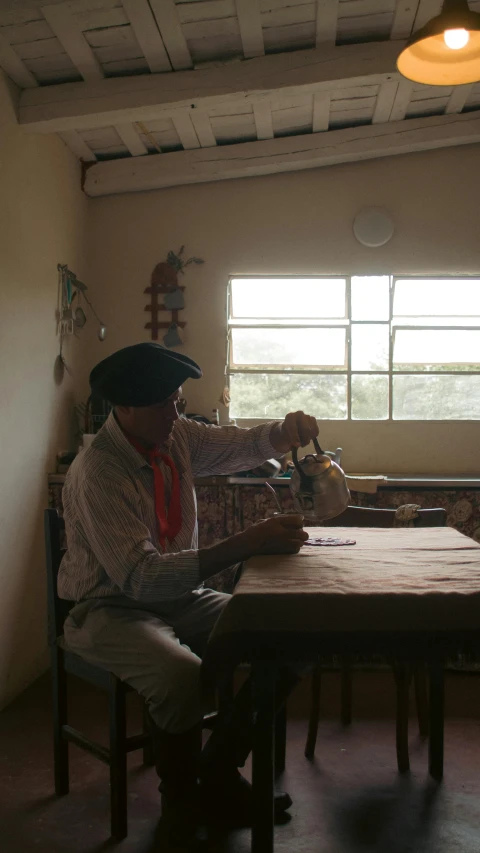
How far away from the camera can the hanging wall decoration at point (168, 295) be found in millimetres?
4668

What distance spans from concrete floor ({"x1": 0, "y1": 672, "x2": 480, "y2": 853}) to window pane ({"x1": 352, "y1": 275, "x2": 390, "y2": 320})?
231 cm

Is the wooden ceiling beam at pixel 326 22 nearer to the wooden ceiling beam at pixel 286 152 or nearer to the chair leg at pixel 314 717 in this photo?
the wooden ceiling beam at pixel 286 152

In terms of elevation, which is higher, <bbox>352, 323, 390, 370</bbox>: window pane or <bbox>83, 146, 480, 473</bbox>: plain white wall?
<bbox>83, 146, 480, 473</bbox>: plain white wall

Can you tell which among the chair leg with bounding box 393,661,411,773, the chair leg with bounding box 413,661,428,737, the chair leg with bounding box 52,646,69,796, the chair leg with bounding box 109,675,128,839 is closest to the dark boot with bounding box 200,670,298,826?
the chair leg with bounding box 109,675,128,839

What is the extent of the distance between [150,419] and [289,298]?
2.57 metres

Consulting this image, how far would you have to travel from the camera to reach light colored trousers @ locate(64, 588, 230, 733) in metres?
2.04

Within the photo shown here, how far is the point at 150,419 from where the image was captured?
238cm

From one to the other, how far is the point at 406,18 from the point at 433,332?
73.6 inches

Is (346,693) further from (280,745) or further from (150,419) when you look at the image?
(150,419)

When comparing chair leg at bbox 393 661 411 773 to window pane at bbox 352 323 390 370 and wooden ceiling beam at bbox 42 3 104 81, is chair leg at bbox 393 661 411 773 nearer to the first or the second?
window pane at bbox 352 323 390 370

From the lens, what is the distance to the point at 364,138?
4371 millimetres

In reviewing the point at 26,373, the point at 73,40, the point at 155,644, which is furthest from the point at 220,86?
the point at 155,644

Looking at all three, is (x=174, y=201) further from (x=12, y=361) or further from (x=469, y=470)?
(x=469, y=470)

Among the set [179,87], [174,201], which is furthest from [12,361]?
[174,201]
